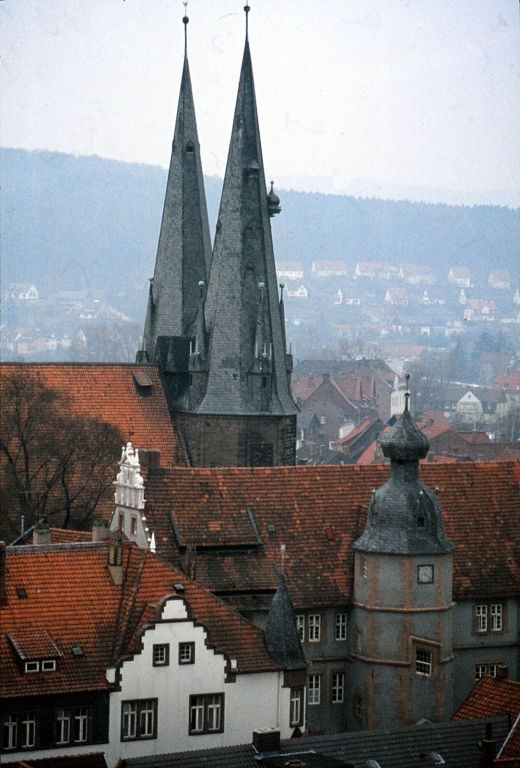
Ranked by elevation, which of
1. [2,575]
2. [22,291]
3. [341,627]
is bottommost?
[341,627]

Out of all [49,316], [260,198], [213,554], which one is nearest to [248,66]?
[260,198]

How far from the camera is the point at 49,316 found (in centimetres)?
17500

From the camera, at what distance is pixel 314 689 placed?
57.3 m

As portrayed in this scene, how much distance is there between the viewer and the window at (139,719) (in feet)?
159

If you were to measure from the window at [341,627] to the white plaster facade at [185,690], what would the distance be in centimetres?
726

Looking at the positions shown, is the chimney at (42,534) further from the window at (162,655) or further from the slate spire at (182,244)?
the slate spire at (182,244)

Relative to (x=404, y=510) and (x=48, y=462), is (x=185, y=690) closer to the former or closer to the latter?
(x=404, y=510)

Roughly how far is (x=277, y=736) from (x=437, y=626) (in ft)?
44.5

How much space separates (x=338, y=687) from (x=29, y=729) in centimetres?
1340

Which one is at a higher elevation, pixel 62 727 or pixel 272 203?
pixel 272 203

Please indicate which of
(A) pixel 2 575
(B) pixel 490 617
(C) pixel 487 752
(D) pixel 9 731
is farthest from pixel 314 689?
(C) pixel 487 752

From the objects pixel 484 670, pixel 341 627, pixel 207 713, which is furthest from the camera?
pixel 484 670

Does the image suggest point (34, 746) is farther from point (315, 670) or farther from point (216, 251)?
point (216, 251)

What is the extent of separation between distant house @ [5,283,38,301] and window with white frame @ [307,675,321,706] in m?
101
